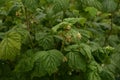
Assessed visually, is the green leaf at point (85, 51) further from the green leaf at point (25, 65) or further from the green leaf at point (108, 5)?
the green leaf at point (108, 5)

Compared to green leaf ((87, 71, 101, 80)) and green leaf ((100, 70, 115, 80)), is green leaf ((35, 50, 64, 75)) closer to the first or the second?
green leaf ((87, 71, 101, 80))

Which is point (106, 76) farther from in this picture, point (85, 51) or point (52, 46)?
point (52, 46)

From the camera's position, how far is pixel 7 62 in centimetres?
246

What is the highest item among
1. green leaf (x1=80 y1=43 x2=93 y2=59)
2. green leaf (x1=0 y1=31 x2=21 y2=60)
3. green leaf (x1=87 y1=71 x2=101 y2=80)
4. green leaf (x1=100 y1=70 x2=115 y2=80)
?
green leaf (x1=0 y1=31 x2=21 y2=60)

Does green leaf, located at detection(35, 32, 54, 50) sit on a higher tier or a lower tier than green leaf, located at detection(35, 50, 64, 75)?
higher

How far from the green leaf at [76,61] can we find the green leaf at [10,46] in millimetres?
340

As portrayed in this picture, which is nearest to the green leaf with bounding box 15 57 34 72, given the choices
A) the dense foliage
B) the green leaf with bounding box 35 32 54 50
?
Result: the dense foliage

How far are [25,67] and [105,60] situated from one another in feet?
1.74

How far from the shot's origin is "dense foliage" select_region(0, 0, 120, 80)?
2.03 metres

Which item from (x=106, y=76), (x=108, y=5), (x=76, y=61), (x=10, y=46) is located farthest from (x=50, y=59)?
(x=108, y=5)

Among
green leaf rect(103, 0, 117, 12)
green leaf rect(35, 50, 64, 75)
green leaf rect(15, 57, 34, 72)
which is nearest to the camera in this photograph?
green leaf rect(35, 50, 64, 75)

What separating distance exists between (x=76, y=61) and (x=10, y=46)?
17.3 inches

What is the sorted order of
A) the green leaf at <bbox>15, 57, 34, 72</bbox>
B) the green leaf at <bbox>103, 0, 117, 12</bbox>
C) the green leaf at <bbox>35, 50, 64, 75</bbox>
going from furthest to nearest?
1. the green leaf at <bbox>103, 0, 117, 12</bbox>
2. the green leaf at <bbox>15, 57, 34, 72</bbox>
3. the green leaf at <bbox>35, 50, 64, 75</bbox>

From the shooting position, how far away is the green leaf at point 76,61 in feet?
6.65
